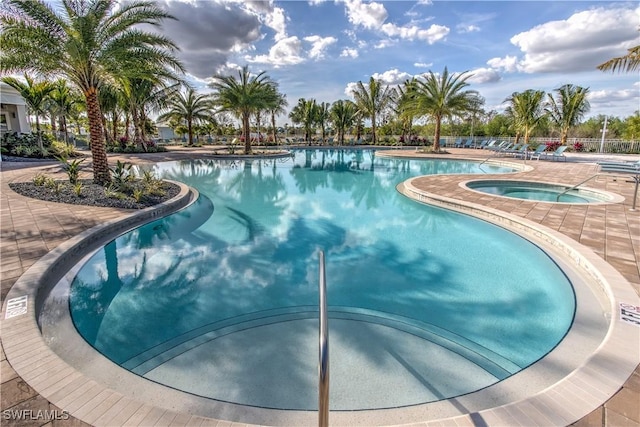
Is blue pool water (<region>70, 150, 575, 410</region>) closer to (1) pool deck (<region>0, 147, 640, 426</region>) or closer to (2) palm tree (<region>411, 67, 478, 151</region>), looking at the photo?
(1) pool deck (<region>0, 147, 640, 426</region>)

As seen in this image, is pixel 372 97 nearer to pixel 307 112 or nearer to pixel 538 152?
pixel 307 112

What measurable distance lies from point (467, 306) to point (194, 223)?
666 cm

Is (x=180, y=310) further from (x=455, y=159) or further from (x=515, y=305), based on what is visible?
(x=455, y=159)

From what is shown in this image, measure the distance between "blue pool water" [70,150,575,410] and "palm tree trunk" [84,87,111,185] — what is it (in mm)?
4124

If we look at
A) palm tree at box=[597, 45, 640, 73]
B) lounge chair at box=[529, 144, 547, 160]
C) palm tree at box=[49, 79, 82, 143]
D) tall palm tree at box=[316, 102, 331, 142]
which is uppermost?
tall palm tree at box=[316, 102, 331, 142]

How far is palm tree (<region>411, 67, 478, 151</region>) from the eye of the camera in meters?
23.6

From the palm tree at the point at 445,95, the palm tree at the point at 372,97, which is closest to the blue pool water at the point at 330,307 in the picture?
the palm tree at the point at 445,95

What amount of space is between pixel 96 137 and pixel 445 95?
23.3 meters

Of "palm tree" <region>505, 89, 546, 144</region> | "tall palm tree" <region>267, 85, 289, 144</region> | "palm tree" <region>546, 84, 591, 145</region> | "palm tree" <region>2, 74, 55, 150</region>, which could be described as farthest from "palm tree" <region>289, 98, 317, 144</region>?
"palm tree" <region>2, 74, 55, 150</region>

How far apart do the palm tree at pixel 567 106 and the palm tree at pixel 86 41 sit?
32365mm

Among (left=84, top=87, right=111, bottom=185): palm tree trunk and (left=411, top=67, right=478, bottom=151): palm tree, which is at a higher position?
(left=411, top=67, right=478, bottom=151): palm tree

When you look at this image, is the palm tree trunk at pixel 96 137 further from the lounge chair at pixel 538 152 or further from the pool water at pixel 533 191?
the lounge chair at pixel 538 152

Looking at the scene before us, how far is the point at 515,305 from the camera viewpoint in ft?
14.1

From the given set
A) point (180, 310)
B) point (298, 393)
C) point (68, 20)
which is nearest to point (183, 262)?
point (180, 310)
